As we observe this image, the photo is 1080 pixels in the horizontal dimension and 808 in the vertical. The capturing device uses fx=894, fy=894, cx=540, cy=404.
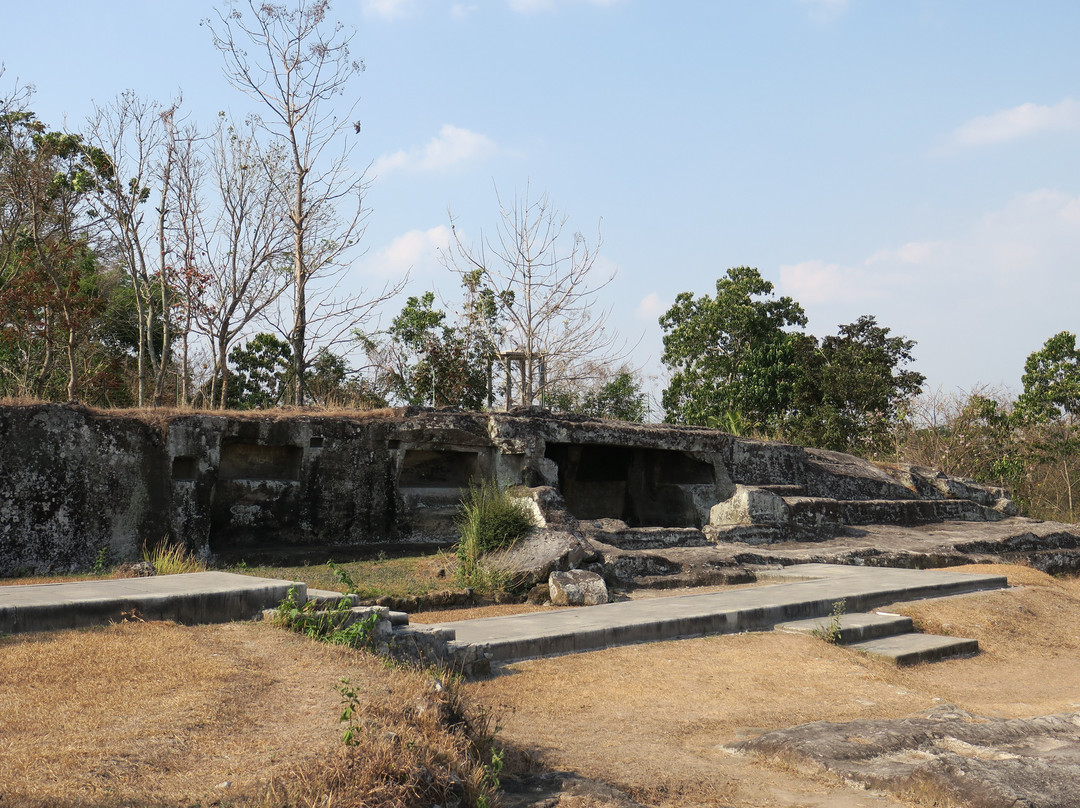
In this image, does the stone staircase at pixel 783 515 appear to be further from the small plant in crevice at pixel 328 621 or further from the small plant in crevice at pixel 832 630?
the small plant in crevice at pixel 328 621

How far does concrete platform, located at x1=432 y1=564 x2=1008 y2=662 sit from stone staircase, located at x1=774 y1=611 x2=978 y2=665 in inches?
11.1

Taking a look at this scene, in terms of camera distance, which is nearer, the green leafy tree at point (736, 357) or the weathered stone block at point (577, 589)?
the weathered stone block at point (577, 589)

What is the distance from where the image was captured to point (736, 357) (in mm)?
23469

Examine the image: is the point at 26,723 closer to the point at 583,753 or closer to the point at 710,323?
the point at 583,753

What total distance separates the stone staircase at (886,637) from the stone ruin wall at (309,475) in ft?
13.4

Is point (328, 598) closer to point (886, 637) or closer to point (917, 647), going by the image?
point (917, 647)

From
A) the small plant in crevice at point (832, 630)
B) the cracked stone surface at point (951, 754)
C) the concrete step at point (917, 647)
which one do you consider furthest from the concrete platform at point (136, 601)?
the concrete step at point (917, 647)

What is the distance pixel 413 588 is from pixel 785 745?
4.56 meters

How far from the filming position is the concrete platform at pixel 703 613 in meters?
6.43

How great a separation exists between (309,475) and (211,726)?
7.41 metres

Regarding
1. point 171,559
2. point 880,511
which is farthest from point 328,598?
point 880,511

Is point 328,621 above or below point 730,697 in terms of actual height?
above

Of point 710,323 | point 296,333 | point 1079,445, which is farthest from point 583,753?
point 710,323

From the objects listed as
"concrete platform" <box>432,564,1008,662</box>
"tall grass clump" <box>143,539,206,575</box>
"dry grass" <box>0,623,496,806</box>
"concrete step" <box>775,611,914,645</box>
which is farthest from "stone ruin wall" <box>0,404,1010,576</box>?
"dry grass" <box>0,623,496,806</box>
